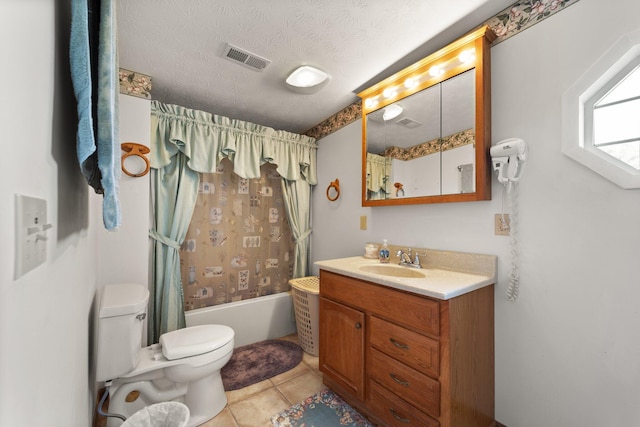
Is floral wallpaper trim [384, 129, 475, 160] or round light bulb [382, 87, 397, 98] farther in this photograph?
round light bulb [382, 87, 397, 98]

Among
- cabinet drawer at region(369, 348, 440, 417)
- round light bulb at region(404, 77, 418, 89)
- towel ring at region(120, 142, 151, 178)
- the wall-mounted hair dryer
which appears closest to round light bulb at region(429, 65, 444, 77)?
round light bulb at region(404, 77, 418, 89)

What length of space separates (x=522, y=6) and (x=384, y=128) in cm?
98

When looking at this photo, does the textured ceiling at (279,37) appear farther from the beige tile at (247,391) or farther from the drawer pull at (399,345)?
the beige tile at (247,391)

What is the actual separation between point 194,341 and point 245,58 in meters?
1.86

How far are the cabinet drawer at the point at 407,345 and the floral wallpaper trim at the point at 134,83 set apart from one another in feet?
7.52

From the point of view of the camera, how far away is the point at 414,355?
1278 millimetres

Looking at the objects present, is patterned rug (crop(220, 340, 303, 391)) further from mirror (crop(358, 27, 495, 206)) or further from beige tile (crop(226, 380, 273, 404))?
mirror (crop(358, 27, 495, 206))

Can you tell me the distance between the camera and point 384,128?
6.75ft

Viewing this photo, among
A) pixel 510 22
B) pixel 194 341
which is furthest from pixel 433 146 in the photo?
pixel 194 341

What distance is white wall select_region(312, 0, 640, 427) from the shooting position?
3.55 feet

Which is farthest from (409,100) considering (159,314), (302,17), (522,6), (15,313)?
(159,314)

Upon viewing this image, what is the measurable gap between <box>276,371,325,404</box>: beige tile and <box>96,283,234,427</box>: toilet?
416mm

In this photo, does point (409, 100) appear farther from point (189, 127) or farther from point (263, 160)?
point (189, 127)

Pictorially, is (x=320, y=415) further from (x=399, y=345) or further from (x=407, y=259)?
(x=407, y=259)
